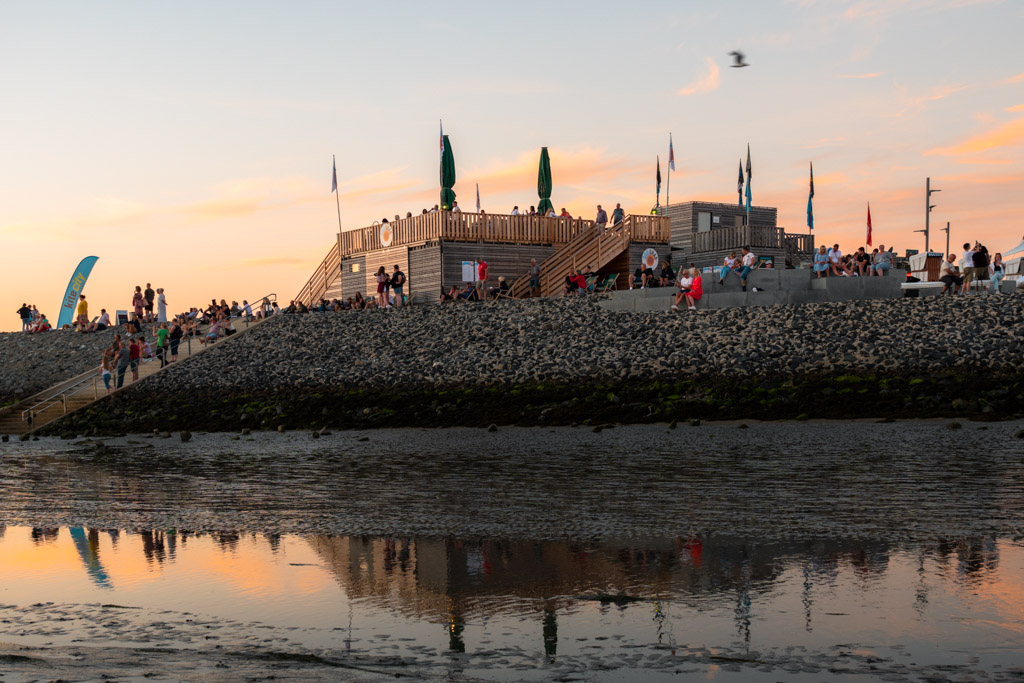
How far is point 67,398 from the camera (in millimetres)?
32875

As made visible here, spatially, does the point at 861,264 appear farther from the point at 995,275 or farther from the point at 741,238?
the point at 741,238

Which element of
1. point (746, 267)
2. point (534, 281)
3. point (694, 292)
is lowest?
point (694, 292)

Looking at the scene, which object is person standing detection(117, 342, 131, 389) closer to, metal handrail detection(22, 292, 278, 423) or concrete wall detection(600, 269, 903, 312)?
metal handrail detection(22, 292, 278, 423)

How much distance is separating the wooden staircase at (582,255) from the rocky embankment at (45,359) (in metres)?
18.6

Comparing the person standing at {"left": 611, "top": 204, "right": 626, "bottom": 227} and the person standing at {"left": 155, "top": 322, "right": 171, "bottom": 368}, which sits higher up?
the person standing at {"left": 611, "top": 204, "right": 626, "bottom": 227}

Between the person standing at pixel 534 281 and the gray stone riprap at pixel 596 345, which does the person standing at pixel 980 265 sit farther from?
the person standing at pixel 534 281

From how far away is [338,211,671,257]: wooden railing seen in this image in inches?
1690

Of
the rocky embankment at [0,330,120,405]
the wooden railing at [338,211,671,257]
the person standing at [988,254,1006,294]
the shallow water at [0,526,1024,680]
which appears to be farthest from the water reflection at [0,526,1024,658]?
the rocky embankment at [0,330,120,405]

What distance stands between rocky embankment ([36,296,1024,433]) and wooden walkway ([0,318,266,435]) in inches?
34.8

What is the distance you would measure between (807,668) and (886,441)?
40.3ft

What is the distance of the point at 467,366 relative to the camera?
29812mm

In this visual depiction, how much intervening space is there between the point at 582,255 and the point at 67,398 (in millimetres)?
20488

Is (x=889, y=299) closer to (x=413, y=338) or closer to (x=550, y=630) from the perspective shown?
(x=413, y=338)

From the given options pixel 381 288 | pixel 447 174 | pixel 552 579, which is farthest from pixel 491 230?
pixel 552 579
